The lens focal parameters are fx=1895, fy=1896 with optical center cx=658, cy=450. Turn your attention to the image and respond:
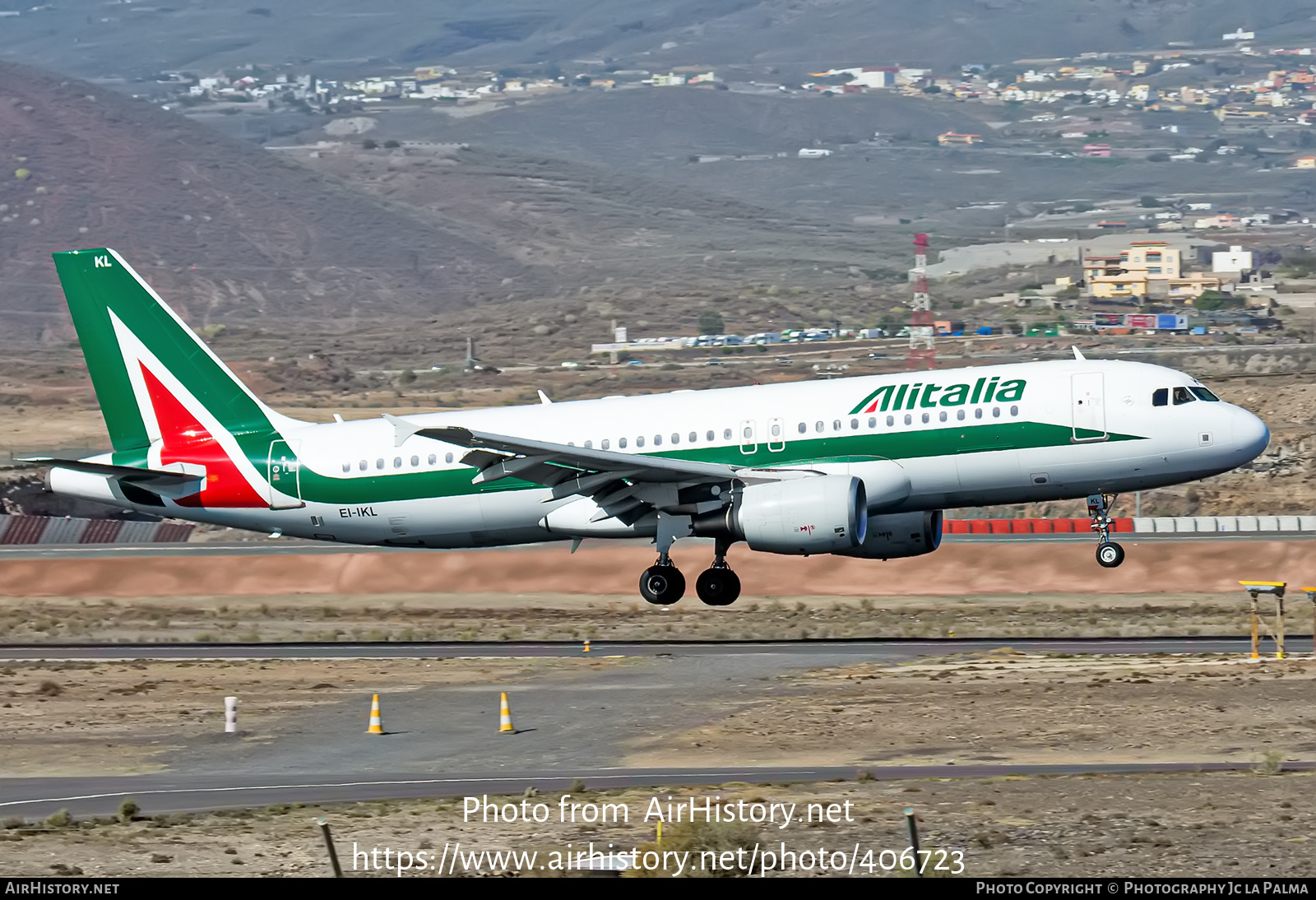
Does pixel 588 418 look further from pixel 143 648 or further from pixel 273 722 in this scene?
pixel 143 648

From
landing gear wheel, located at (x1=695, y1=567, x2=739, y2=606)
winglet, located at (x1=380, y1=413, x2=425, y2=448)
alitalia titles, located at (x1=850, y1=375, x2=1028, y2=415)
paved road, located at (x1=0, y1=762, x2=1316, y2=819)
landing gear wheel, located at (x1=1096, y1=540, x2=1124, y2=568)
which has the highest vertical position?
alitalia titles, located at (x1=850, y1=375, x2=1028, y2=415)

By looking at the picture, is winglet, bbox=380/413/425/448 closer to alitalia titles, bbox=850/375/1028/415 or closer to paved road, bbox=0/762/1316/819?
paved road, bbox=0/762/1316/819

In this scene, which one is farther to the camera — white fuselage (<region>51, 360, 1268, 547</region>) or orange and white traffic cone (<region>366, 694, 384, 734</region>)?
white fuselage (<region>51, 360, 1268, 547</region>)

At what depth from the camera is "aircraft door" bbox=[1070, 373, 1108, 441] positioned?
42.6m

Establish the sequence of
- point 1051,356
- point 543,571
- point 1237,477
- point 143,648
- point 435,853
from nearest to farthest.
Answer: point 435,853, point 143,648, point 543,571, point 1237,477, point 1051,356

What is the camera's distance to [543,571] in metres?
70.9

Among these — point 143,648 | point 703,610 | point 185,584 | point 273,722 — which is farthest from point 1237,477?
point 273,722

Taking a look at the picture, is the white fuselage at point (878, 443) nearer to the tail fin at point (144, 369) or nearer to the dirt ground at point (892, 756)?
the tail fin at point (144, 369)

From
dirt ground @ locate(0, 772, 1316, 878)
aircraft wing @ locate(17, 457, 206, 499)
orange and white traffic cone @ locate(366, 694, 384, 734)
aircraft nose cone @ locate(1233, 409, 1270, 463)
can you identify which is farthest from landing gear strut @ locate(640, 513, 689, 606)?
aircraft nose cone @ locate(1233, 409, 1270, 463)

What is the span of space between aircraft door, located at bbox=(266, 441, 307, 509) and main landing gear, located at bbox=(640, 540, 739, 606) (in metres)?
9.09

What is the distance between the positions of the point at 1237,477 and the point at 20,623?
192 ft

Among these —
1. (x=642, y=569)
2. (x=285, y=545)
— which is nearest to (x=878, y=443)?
(x=642, y=569)

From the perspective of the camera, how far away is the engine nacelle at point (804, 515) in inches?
1630

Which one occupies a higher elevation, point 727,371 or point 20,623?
point 727,371
